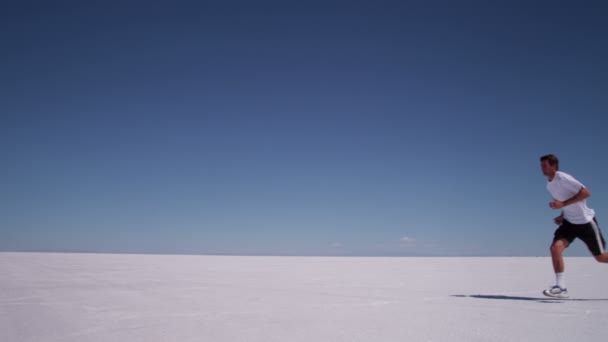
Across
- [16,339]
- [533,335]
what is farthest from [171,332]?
[533,335]

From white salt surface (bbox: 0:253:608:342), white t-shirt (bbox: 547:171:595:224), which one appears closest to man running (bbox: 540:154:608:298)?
white t-shirt (bbox: 547:171:595:224)

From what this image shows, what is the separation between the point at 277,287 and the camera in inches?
211

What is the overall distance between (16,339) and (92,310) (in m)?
0.96

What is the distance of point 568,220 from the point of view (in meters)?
4.57

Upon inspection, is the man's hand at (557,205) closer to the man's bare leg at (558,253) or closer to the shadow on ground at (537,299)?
the man's bare leg at (558,253)

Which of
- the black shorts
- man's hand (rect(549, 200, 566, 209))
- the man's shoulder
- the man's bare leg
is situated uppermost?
the man's shoulder

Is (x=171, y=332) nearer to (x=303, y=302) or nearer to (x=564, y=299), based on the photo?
(x=303, y=302)

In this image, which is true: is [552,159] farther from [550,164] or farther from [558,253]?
[558,253]

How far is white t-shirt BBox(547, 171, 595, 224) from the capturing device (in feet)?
14.4

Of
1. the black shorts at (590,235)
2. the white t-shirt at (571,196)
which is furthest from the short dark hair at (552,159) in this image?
the black shorts at (590,235)

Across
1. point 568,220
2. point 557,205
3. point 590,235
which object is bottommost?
point 590,235

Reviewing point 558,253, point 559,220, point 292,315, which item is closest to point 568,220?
point 559,220

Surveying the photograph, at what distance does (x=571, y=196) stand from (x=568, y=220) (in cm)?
31

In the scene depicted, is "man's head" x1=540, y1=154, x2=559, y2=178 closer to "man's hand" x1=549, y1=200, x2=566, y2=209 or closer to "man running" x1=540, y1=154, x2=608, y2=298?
"man running" x1=540, y1=154, x2=608, y2=298
